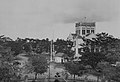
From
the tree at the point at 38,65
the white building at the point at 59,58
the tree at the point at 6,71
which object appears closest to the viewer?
the tree at the point at 6,71

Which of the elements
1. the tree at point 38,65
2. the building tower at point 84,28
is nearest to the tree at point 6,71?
the tree at point 38,65

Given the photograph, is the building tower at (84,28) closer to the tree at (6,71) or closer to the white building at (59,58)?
the white building at (59,58)

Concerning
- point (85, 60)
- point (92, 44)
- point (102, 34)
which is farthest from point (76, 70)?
point (102, 34)

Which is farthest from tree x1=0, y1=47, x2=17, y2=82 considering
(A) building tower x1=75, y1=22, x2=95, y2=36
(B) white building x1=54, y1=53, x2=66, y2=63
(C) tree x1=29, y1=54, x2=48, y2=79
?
(A) building tower x1=75, y1=22, x2=95, y2=36

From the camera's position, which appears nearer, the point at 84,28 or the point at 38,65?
the point at 38,65

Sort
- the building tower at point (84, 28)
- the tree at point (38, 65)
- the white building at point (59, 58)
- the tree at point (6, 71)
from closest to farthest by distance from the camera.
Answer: the tree at point (6, 71) → the tree at point (38, 65) → the white building at point (59, 58) → the building tower at point (84, 28)

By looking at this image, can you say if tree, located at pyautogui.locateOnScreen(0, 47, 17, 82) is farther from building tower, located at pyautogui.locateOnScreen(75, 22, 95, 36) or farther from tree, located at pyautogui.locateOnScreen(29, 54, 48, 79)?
building tower, located at pyautogui.locateOnScreen(75, 22, 95, 36)

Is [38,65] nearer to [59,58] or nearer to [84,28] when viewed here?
[59,58]

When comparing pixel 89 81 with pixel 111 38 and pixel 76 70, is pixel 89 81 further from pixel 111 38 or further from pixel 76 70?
pixel 111 38

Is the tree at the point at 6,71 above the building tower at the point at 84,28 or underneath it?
underneath

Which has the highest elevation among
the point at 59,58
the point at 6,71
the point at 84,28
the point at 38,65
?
the point at 84,28

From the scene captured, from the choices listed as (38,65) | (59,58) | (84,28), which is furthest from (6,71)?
(84,28)
